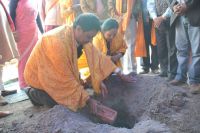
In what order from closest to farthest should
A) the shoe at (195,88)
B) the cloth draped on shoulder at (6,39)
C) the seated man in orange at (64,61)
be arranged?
the seated man in orange at (64,61) < the shoe at (195,88) < the cloth draped on shoulder at (6,39)

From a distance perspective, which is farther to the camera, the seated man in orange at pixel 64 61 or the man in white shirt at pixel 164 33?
the man in white shirt at pixel 164 33

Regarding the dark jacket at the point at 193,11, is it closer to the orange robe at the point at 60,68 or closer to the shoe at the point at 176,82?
the shoe at the point at 176,82

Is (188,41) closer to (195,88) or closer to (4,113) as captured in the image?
Answer: (195,88)

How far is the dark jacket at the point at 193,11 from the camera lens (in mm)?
3652

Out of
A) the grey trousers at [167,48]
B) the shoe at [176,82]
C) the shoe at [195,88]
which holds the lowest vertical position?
the shoe at [176,82]

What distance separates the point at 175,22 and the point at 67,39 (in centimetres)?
153

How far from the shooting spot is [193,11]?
371 cm

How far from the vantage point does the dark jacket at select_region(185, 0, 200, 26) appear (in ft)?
12.0

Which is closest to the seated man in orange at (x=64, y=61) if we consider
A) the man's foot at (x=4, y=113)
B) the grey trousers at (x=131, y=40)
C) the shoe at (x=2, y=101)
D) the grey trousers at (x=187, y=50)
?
the man's foot at (x=4, y=113)

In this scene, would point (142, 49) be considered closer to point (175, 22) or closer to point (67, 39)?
point (175, 22)

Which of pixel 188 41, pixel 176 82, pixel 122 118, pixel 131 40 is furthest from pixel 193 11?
pixel 131 40

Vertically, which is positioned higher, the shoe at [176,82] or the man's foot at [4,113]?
the shoe at [176,82]

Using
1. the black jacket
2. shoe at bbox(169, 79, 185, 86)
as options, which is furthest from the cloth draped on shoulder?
the black jacket

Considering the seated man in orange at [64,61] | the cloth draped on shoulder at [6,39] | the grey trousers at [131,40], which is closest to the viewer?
the seated man in orange at [64,61]
